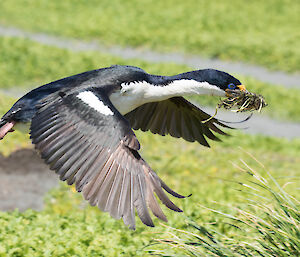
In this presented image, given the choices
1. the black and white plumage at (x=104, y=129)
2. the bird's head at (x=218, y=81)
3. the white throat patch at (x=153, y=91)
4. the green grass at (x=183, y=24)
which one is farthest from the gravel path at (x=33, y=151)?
the bird's head at (x=218, y=81)

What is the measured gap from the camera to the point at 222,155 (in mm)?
8250

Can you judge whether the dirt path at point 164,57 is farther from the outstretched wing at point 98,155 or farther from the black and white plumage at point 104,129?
the outstretched wing at point 98,155

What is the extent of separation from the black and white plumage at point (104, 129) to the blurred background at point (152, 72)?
0.64 metres

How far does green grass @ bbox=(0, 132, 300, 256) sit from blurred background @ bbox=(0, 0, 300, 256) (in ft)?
0.04

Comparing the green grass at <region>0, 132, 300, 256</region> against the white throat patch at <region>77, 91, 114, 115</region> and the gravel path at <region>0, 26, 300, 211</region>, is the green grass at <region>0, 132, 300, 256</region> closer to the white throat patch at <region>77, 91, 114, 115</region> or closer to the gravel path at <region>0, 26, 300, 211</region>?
the gravel path at <region>0, 26, 300, 211</region>

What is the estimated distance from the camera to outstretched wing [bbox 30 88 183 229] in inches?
142

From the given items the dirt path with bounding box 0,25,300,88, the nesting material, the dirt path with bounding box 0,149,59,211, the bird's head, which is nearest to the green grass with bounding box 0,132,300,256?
the dirt path with bounding box 0,149,59,211

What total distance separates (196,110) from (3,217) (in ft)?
6.71

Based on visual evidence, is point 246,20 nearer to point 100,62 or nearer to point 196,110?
point 100,62

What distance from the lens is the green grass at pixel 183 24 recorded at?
13781 mm

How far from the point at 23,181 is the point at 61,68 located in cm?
579

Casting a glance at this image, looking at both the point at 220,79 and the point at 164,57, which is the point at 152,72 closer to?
the point at 164,57

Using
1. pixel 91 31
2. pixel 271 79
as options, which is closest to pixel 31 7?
pixel 91 31

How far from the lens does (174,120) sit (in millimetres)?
5484
